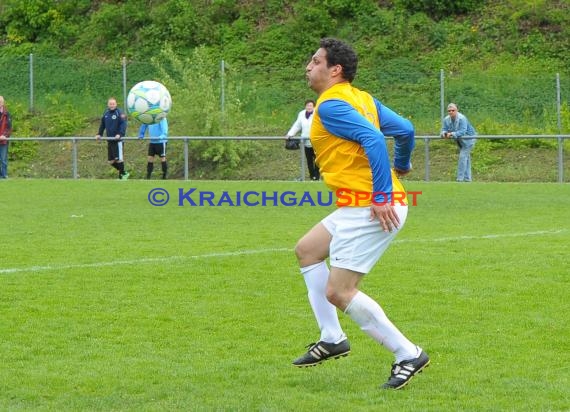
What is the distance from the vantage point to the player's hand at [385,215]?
559 centimetres

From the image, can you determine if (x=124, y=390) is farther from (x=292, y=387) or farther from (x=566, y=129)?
(x=566, y=129)

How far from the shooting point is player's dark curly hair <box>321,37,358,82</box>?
19.1 ft

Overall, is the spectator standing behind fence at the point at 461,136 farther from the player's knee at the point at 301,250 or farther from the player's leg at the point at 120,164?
the player's knee at the point at 301,250

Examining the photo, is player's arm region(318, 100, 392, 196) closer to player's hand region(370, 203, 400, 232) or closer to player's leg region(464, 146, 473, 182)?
player's hand region(370, 203, 400, 232)

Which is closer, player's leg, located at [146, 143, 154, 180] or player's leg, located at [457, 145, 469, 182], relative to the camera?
player's leg, located at [457, 145, 469, 182]

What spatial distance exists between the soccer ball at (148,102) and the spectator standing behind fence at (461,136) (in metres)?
5.63

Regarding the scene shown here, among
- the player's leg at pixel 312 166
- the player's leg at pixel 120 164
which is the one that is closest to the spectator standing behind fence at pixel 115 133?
the player's leg at pixel 120 164

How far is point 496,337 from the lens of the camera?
695cm

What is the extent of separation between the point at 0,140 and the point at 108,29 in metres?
12.2

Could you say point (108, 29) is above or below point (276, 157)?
above

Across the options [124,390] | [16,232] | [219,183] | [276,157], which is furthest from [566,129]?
[124,390]

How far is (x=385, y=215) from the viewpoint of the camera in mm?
5598

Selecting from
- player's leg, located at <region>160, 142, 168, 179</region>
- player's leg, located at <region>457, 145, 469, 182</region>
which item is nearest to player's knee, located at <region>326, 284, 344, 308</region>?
player's leg, located at <region>457, 145, 469, 182</region>

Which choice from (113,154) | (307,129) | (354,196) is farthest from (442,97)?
(354,196)
